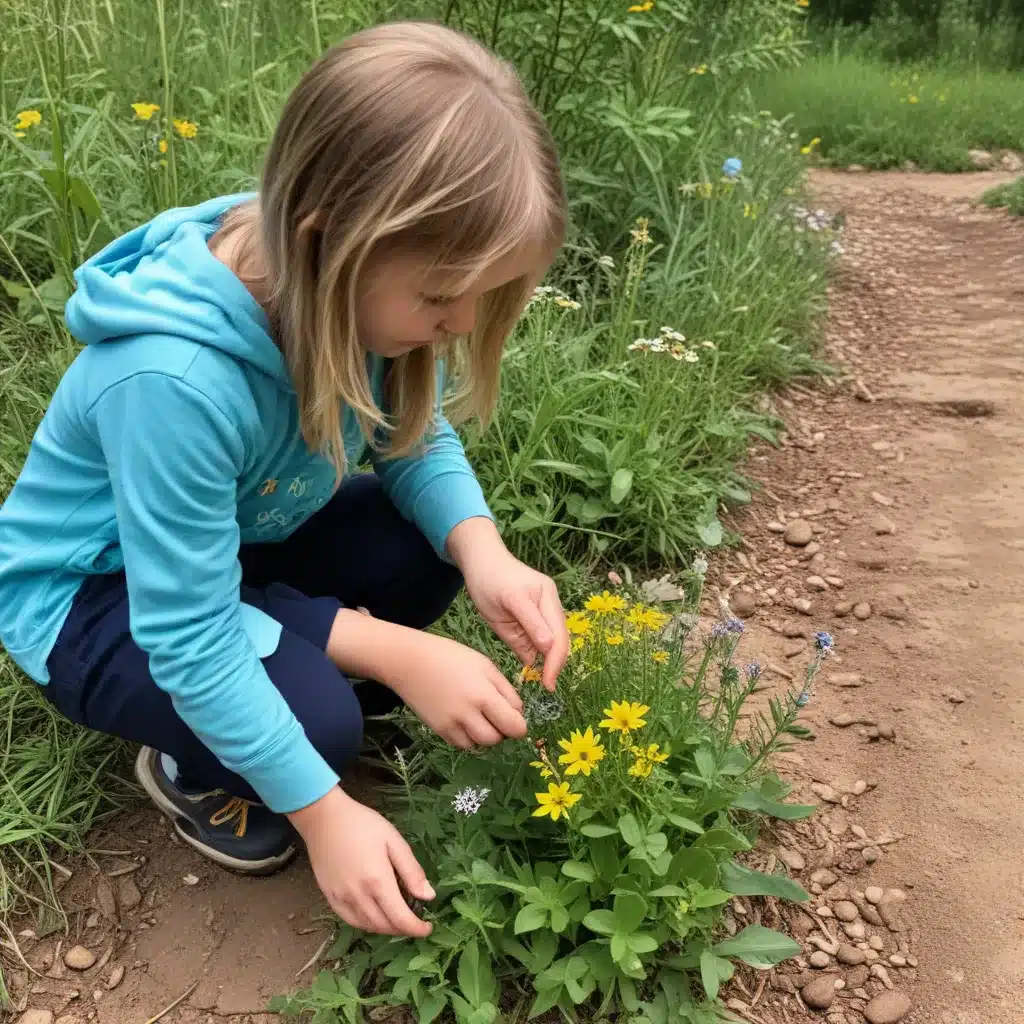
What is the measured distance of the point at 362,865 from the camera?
1.19 metres

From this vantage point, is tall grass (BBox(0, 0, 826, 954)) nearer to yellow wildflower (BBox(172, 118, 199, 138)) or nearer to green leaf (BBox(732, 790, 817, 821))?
yellow wildflower (BBox(172, 118, 199, 138))

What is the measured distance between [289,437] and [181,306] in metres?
0.26

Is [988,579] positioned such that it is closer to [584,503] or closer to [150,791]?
[584,503]

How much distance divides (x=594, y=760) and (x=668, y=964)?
341mm

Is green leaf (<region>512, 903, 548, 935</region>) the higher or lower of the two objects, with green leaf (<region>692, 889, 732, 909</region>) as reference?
lower

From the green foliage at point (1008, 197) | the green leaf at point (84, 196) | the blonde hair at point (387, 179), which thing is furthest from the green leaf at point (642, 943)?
the green foliage at point (1008, 197)

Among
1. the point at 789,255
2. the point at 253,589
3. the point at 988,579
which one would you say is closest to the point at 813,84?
the point at 789,255

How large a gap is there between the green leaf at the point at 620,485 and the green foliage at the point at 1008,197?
3884mm

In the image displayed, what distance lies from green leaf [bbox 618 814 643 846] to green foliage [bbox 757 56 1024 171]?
5.38 meters

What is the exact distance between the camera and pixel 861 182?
596 cm

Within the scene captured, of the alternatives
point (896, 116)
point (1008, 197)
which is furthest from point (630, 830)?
point (896, 116)

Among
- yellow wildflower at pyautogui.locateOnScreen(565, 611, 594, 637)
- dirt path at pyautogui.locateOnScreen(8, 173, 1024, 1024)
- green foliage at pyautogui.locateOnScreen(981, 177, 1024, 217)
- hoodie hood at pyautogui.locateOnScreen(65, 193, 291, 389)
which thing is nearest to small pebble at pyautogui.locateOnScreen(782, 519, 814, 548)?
dirt path at pyautogui.locateOnScreen(8, 173, 1024, 1024)

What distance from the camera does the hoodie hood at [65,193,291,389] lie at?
1146 millimetres

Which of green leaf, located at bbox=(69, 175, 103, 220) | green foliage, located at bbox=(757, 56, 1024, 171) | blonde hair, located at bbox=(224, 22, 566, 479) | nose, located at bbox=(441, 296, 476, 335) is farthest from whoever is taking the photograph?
green foliage, located at bbox=(757, 56, 1024, 171)
